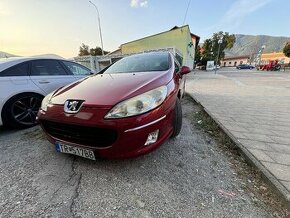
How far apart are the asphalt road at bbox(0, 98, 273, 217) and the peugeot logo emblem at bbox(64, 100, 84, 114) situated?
76 centimetres

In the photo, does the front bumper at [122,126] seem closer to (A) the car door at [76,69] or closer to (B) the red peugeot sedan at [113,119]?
(B) the red peugeot sedan at [113,119]

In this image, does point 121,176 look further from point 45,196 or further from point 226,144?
point 226,144

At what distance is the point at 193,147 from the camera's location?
2.79 m

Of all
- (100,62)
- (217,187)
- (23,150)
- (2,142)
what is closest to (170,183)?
(217,187)

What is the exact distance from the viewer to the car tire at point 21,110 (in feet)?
10.7

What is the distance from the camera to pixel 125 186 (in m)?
1.94

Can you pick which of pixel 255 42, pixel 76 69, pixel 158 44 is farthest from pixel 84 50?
pixel 255 42

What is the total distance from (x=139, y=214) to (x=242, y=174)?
1389 mm

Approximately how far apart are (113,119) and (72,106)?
0.57 metres

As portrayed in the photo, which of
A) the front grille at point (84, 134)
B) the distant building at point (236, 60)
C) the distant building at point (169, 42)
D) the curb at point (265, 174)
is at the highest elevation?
the distant building at point (169, 42)

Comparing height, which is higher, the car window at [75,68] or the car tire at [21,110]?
the car window at [75,68]

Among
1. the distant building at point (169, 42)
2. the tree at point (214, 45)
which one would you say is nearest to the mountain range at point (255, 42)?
the tree at point (214, 45)

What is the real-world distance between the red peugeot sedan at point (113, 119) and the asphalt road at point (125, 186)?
12.4 inches

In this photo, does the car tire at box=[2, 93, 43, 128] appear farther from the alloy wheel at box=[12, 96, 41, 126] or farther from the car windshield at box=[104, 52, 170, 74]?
the car windshield at box=[104, 52, 170, 74]
